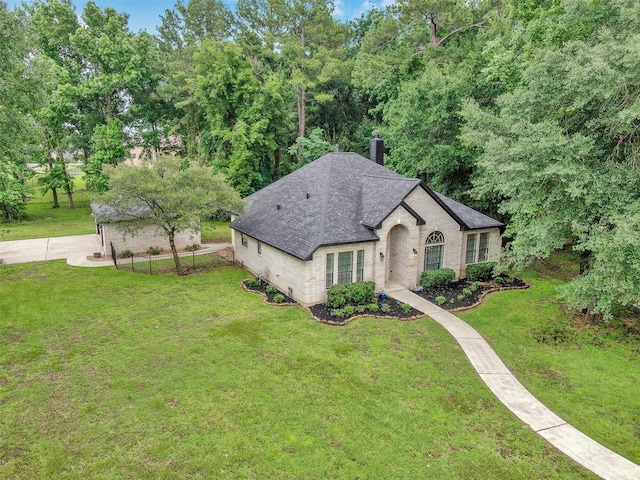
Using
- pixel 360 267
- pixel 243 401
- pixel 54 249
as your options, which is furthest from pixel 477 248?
pixel 54 249

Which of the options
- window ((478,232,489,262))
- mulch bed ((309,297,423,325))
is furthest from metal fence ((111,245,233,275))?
window ((478,232,489,262))

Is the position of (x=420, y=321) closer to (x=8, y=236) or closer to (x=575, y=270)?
(x=575, y=270)

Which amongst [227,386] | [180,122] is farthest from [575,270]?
[180,122]

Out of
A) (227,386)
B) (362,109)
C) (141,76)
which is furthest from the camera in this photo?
(362,109)

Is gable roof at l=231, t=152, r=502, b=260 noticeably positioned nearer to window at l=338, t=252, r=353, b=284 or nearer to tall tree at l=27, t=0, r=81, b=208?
window at l=338, t=252, r=353, b=284

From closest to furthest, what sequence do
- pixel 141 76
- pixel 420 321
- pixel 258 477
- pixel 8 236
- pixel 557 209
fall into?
pixel 258 477, pixel 557 209, pixel 420 321, pixel 8 236, pixel 141 76

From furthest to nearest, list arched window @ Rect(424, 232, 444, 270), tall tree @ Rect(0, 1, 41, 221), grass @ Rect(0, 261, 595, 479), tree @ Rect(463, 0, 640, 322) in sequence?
arched window @ Rect(424, 232, 444, 270) < tall tree @ Rect(0, 1, 41, 221) < tree @ Rect(463, 0, 640, 322) < grass @ Rect(0, 261, 595, 479)

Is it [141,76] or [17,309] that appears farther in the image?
[141,76]

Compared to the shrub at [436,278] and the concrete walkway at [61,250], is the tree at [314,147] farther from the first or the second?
the shrub at [436,278]
